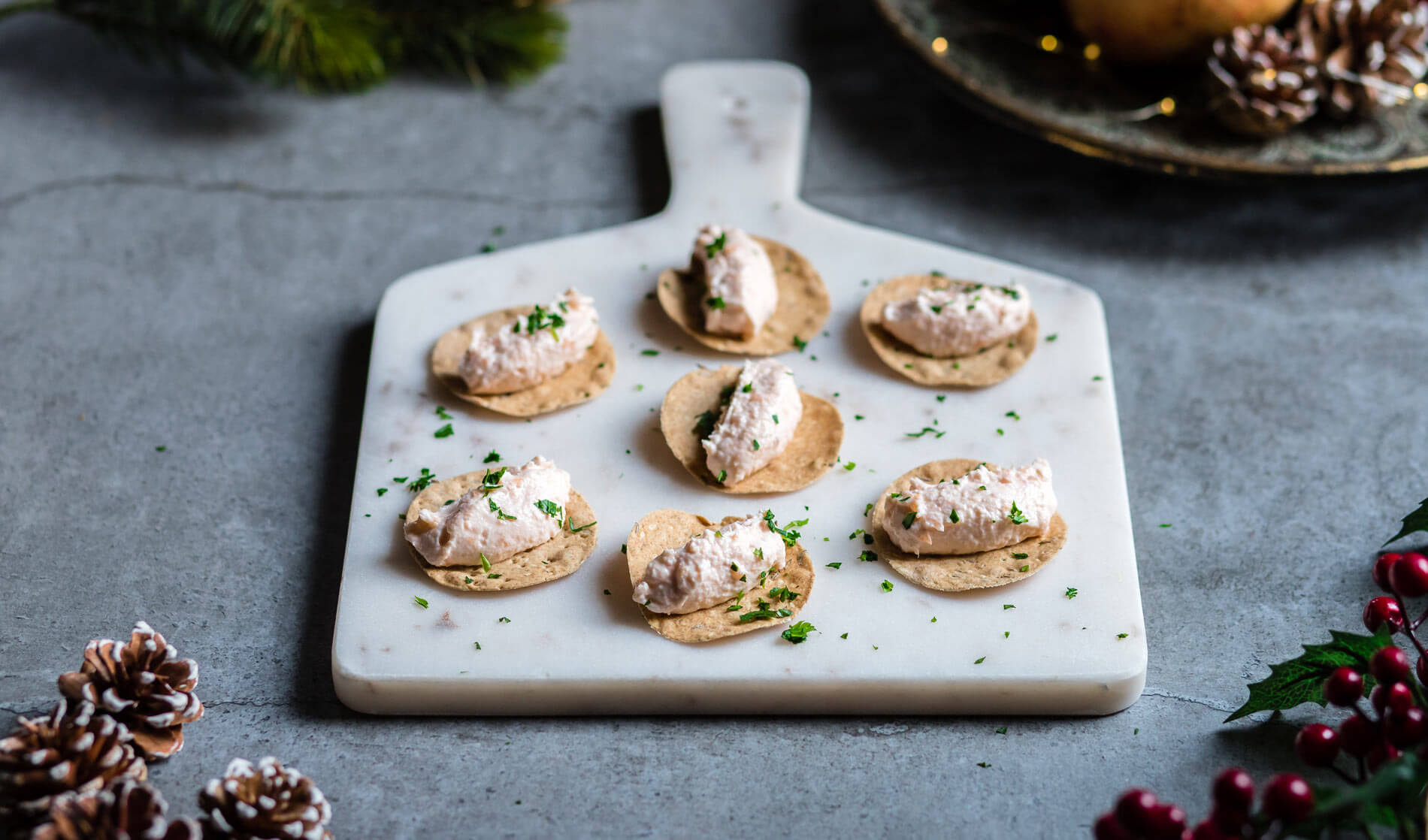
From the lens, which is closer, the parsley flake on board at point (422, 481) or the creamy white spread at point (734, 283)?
the parsley flake on board at point (422, 481)

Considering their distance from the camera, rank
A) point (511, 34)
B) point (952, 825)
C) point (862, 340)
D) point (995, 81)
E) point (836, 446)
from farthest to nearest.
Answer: point (511, 34), point (995, 81), point (862, 340), point (836, 446), point (952, 825)

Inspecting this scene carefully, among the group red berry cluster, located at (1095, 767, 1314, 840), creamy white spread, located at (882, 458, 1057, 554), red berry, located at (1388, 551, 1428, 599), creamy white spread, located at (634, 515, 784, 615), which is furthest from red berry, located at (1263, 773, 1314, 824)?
creamy white spread, located at (634, 515, 784, 615)

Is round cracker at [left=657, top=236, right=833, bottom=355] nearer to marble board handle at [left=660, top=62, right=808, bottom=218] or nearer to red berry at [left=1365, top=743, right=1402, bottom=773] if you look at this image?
marble board handle at [left=660, top=62, right=808, bottom=218]

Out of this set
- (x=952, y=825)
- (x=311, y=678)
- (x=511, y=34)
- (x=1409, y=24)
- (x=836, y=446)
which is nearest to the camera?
(x=952, y=825)

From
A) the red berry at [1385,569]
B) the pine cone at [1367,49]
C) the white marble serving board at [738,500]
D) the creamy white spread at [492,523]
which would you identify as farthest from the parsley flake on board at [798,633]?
the pine cone at [1367,49]

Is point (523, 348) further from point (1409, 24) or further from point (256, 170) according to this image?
point (1409, 24)

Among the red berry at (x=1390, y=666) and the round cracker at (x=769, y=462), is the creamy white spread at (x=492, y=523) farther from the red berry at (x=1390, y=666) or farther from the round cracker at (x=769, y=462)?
the red berry at (x=1390, y=666)

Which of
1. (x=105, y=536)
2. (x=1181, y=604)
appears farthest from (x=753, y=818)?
(x=105, y=536)
